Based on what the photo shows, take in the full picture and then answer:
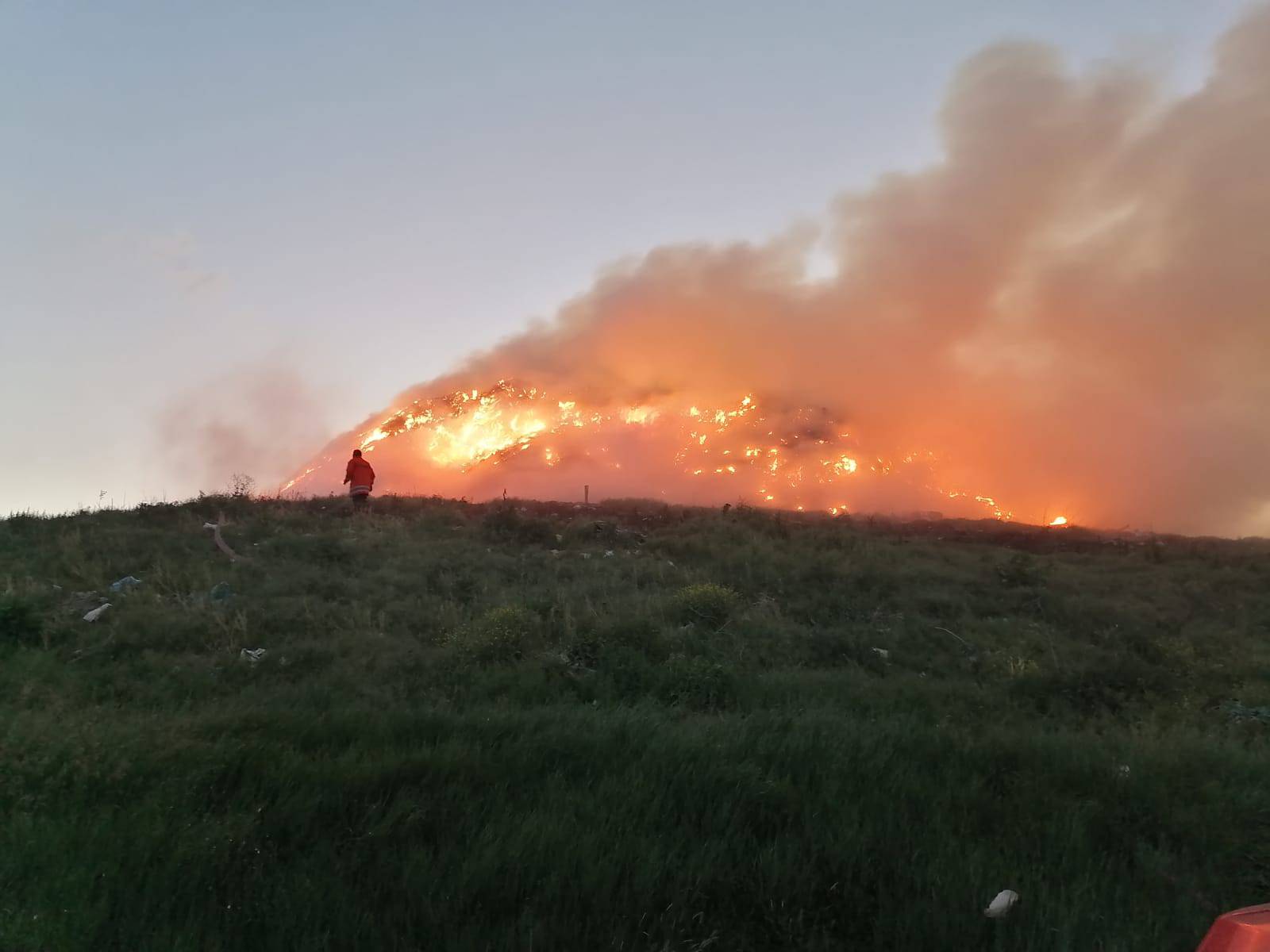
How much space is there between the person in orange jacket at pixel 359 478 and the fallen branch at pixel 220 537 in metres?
3.02

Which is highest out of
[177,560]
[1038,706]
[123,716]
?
[177,560]

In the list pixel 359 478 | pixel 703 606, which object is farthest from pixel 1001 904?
pixel 359 478

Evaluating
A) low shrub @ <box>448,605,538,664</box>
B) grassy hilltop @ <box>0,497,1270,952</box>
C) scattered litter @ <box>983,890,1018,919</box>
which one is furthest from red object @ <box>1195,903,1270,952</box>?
low shrub @ <box>448,605,538,664</box>

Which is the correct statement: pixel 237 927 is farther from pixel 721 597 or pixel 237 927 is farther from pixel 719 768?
pixel 721 597

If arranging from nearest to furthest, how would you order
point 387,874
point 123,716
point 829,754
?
point 387,874, point 829,754, point 123,716

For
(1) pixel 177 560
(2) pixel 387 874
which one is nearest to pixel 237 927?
(2) pixel 387 874

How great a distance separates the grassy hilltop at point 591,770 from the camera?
345cm

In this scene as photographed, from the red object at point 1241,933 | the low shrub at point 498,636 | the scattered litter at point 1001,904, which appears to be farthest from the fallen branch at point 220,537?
the red object at point 1241,933

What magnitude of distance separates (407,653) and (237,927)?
480 cm

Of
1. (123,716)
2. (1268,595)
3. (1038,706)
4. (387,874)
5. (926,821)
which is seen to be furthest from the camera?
(1268,595)

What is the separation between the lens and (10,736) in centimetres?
462

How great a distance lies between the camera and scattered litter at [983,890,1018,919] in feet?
11.7

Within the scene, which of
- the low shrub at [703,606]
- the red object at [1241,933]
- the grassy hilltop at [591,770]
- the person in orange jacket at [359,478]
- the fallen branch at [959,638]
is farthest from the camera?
the person in orange jacket at [359,478]

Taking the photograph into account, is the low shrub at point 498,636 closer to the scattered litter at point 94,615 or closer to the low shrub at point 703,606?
the low shrub at point 703,606
